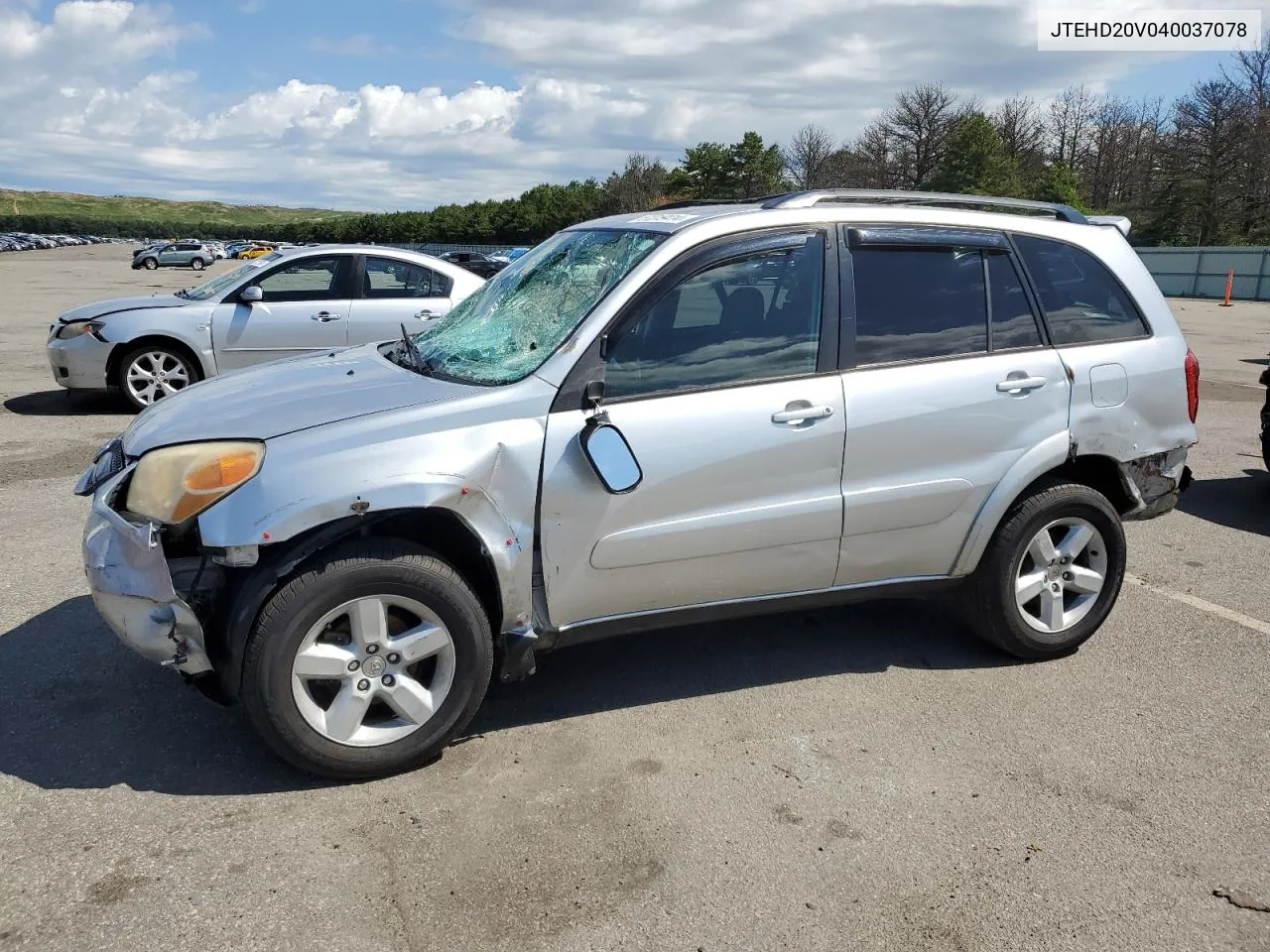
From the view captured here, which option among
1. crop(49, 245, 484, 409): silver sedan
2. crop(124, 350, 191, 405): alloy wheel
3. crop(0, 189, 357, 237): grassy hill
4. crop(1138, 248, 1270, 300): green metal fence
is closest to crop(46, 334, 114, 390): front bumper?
crop(49, 245, 484, 409): silver sedan

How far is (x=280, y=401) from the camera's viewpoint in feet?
11.8

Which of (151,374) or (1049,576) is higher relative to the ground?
(151,374)

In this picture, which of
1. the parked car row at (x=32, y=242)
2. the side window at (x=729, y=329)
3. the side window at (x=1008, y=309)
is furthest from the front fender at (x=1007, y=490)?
the parked car row at (x=32, y=242)

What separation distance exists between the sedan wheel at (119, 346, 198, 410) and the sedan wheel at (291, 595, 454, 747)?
282 inches

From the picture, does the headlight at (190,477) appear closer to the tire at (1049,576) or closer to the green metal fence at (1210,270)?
the tire at (1049,576)

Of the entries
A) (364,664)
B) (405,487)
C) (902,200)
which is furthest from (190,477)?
(902,200)

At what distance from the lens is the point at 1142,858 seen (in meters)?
3.03

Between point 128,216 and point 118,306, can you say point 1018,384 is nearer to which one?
point 118,306

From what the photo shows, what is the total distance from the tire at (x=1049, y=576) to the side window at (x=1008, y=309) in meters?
0.64

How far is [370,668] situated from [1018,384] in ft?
8.96

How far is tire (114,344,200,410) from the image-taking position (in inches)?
376

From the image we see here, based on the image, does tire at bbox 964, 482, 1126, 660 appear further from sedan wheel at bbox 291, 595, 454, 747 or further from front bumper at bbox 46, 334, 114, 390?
front bumper at bbox 46, 334, 114, 390

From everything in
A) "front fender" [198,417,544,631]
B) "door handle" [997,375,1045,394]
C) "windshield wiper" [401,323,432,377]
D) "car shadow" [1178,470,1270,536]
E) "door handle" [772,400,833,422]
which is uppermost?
"windshield wiper" [401,323,432,377]

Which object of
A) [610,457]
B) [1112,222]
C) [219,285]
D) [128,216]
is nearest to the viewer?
[610,457]
